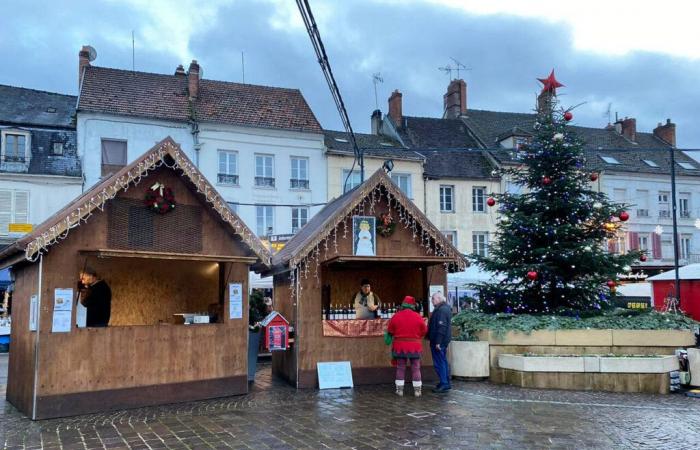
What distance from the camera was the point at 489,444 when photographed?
25.9 ft

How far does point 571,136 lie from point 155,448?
11943 millimetres

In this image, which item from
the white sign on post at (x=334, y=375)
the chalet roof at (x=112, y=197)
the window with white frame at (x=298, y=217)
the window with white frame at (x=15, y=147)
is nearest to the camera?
the chalet roof at (x=112, y=197)

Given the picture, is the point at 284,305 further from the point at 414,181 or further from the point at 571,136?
the point at 414,181

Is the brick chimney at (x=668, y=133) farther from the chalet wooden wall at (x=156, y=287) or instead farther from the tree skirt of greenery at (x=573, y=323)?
the chalet wooden wall at (x=156, y=287)

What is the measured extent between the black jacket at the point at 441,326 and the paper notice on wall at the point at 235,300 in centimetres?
360

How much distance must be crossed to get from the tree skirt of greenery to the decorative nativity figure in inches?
110

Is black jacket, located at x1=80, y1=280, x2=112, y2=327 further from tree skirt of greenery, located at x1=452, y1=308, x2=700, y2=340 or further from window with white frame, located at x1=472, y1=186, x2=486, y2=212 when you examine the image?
window with white frame, located at x1=472, y1=186, x2=486, y2=212

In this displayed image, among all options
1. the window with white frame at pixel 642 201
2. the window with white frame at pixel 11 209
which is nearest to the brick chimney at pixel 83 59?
the window with white frame at pixel 11 209

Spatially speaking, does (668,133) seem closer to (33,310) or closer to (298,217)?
(298,217)

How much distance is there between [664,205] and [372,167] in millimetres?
19207

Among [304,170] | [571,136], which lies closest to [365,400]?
[571,136]

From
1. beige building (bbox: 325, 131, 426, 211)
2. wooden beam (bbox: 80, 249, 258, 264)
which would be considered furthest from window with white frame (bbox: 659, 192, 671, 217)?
wooden beam (bbox: 80, 249, 258, 264)

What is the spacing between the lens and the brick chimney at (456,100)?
41125mm

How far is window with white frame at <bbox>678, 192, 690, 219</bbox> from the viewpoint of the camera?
3934cm
